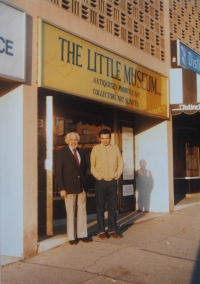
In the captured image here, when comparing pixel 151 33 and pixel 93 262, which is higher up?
pixel 151 33

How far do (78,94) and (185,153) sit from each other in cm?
797

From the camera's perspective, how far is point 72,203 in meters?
6.36

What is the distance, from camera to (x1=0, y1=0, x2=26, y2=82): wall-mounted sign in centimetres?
543

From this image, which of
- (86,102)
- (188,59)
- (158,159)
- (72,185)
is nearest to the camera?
(72,185)

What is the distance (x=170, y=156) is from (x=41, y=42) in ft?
16.1

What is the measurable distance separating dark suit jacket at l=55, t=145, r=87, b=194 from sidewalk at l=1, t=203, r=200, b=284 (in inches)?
36.0

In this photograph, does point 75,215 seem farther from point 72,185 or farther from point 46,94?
point 46,94

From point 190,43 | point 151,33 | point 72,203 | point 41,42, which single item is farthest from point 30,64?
point 190,43

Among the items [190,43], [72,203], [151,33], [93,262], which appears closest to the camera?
[93,262]

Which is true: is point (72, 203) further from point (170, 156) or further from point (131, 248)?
point (170, 156)

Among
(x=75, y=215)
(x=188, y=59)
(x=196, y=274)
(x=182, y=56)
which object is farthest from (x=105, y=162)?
(x=188, y=59)

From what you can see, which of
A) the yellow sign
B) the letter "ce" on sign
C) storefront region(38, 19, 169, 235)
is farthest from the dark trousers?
the letter "ce" on sign

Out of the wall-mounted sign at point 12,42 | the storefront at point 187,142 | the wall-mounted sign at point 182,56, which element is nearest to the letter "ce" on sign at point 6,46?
the wall-mounted sign at point 12,42

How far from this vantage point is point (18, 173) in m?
5.77
